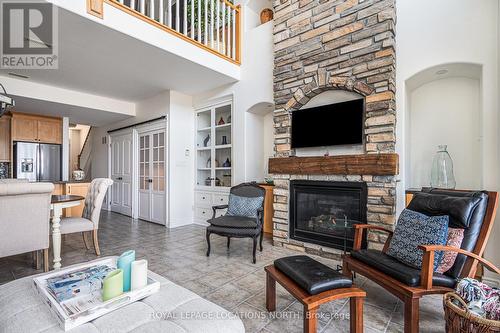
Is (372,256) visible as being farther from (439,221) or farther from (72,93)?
(72,93)

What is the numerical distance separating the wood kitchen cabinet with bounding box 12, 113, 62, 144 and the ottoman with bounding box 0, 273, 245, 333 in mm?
5901

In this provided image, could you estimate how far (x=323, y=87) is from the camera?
3.26 meters

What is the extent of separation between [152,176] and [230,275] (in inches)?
137

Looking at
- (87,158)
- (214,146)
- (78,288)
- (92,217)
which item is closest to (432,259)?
(78,288)

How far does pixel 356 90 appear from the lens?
9.70ft

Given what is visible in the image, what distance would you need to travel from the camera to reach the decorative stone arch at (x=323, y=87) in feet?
9.53

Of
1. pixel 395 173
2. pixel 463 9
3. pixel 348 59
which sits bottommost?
pixel 395 173

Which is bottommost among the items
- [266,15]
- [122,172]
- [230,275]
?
[230,275]

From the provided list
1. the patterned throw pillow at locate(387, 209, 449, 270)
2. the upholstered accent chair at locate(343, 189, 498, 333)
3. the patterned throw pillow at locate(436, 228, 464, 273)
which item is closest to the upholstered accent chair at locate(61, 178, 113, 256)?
the upholstered accent chair at locate(343, 189, 498, 333)

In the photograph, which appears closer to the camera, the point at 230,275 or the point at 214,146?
the point at 230,275

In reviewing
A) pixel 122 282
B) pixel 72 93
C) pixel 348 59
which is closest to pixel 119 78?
pixel 72 93

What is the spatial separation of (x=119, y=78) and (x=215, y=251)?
11.0ft

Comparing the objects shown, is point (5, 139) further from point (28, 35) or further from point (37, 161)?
point (28, 35)

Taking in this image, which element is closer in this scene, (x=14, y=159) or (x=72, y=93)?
(x=72, y=93)
